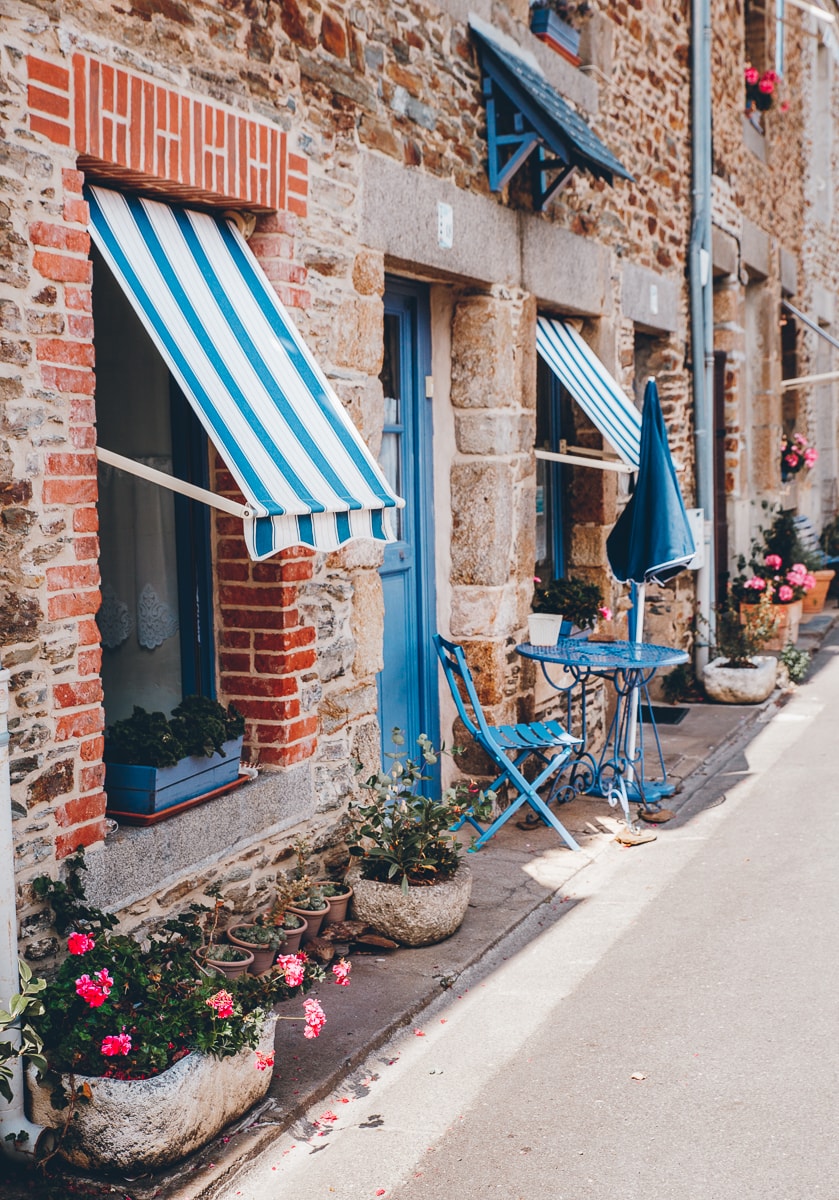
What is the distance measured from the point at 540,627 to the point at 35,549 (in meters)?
3.31

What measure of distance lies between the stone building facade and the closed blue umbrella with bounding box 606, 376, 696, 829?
0.51 m

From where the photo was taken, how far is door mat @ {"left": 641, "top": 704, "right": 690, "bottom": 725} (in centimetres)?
882

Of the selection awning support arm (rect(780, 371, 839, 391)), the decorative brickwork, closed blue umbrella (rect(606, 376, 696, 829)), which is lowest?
closed blue umbrella (rect(606, 376, 696, 829))

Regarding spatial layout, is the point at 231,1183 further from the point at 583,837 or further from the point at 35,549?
the point at 583,837

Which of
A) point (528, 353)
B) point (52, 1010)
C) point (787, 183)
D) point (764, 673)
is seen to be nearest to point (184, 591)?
point (52, 1010)

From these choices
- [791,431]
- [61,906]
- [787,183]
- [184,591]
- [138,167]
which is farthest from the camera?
[791,431]

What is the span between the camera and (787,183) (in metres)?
13.3

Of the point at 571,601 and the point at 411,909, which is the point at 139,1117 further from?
the point at 571,601

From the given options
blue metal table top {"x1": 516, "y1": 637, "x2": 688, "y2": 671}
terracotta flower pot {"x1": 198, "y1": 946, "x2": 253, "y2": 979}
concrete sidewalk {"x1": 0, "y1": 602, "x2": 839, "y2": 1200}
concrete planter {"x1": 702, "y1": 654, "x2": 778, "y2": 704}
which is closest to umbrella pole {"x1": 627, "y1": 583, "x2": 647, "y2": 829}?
blue metal table top {"x1": 516, "y1": 637, "x2": 688, "y2": 671}

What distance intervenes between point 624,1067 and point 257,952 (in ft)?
4.05

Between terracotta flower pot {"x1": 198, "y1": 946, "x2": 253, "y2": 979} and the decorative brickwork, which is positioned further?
terracotta flower pot {"x1": 198, "y1": 946, "x2": 253, "y2": 979}

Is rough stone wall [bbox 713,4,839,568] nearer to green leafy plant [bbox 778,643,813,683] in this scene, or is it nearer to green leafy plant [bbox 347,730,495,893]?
green leafy plant [bbox 778,643,813,683]

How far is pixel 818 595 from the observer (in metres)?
13.7

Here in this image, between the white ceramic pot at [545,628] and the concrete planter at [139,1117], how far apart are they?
3441mm
